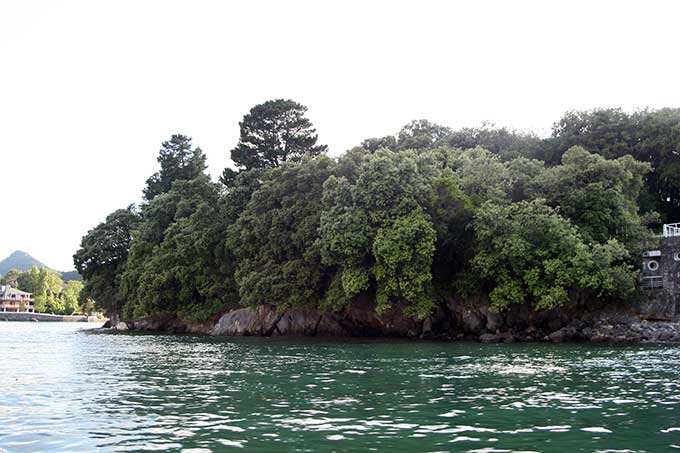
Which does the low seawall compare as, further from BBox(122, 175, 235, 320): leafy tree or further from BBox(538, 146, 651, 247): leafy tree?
BBox(538, 146, 651, 247): leafy tree

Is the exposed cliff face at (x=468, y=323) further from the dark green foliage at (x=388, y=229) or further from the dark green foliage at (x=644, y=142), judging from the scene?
the dark green foliage at (x=644, y=142)

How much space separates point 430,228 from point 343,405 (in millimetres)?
28732

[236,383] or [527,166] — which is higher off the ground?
[527,166]

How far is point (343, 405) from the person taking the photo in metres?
14.3

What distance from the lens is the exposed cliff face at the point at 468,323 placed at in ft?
135

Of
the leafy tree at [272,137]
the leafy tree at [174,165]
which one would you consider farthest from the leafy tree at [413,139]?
the leafy tree at [174,165]

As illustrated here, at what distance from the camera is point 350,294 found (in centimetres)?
4397

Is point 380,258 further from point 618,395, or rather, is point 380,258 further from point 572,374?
point 618,395

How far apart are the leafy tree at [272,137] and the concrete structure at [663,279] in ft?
137

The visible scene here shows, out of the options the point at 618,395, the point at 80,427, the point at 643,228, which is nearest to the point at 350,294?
the point at 643,228

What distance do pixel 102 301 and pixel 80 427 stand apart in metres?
65.1

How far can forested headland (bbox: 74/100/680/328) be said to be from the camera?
1645 inches

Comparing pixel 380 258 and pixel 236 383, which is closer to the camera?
pixel 236 383

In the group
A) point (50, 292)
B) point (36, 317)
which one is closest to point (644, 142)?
point (36, 317)
